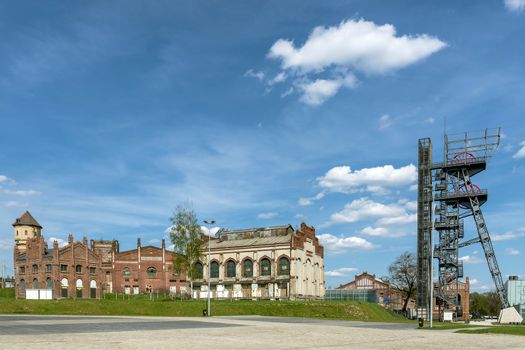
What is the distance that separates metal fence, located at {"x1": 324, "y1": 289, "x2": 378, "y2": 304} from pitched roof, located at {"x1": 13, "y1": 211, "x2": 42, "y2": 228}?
68.2 metres

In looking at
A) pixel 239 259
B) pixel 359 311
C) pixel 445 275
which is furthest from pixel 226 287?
pixel 445 275

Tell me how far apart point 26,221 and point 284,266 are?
62255 mm

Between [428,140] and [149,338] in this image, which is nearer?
[149,338]

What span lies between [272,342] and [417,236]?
222ft

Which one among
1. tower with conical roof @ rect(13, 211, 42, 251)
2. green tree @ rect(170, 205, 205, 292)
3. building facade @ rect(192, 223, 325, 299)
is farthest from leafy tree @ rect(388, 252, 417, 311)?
tower with conical roof @ rect(13, 211, 42, 251)

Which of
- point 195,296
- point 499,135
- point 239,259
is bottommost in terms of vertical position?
point 195,296

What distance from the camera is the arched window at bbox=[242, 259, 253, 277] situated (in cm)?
8588

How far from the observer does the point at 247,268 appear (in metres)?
86.3

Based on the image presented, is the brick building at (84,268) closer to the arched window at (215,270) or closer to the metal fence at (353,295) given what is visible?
the arched window at (215,270)

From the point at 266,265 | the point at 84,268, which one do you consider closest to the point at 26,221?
the point at 84,268

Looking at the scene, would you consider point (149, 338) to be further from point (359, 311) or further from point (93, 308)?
point (359, 311)

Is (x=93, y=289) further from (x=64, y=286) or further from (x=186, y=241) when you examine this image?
(x=186, y=241)

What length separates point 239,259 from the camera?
8700 cm

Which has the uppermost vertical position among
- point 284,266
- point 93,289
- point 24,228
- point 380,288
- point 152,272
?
point 24,228
